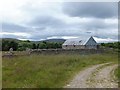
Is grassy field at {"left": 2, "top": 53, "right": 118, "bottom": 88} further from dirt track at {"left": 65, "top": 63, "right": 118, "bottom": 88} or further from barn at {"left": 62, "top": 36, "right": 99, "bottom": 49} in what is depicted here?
barn at {"left": 62, "top": 36, "right": 99, "bottom": 49}

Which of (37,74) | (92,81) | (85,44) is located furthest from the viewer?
(85,44)

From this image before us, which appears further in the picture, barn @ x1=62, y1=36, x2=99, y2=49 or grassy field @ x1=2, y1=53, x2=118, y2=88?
barn @ x1=62, y1=36, x2=99, y2=49

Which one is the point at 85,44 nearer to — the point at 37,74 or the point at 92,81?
the point at 37,74

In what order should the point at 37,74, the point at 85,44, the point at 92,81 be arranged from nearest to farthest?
1. the point at 92,81
2. the point at 37,74
3. the point at 85,44

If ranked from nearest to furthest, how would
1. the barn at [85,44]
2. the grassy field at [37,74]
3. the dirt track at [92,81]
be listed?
the grassy field at [37,74] → the dirt track at [92,81] → the barn at [85,44]

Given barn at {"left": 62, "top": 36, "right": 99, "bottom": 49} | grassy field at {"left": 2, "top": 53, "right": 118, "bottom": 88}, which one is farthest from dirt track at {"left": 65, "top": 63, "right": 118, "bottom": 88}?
barn at {"left": 62, "top": 36, "right": 99, "bottom": 49}

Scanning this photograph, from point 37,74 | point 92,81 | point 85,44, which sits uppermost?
point 85,44

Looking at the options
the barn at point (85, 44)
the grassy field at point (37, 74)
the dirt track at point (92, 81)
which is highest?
the barn at point (85, 44)

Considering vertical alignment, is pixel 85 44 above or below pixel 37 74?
above

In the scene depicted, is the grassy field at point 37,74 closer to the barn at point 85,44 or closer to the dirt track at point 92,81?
the dirt track at point 92,81

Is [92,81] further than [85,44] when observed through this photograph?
No


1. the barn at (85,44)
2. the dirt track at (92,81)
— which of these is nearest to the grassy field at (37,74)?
the dirt track at (92,81)

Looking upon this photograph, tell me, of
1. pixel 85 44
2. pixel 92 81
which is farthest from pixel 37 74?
pixel 85 44

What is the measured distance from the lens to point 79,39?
64062 mm
